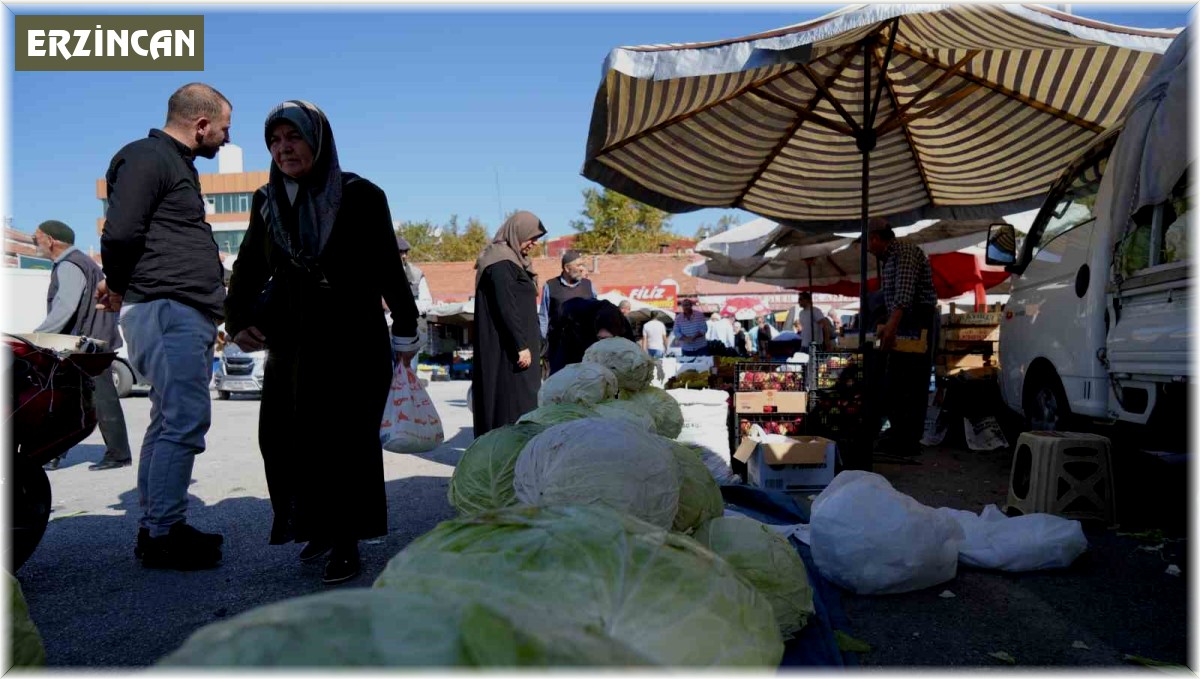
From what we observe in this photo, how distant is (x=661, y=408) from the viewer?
211 inches

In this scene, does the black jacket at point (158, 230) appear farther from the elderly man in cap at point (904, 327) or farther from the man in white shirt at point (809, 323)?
the man in white shirt at point (809, 323)

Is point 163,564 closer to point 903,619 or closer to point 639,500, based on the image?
point 639,500

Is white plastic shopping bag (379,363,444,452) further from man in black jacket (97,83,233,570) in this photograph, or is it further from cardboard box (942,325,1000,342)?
cardboard box (942,325,1000,342)

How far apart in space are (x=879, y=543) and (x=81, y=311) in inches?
241

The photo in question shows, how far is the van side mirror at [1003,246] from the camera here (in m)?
6.27

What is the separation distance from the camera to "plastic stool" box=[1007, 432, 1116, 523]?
4.45m

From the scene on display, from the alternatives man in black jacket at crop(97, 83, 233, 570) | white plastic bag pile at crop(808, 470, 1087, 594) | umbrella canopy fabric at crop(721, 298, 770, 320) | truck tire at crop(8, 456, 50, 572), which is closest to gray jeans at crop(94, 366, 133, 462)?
truck tire at crop(8, 456, 50, 572)

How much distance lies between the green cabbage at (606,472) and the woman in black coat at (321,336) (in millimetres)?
1457

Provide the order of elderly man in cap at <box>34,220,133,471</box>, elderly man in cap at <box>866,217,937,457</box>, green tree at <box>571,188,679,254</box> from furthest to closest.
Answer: green tree at <box>571,188,679,254</box>
elderly man in cap at <box>866,217,937,457</box>
elderly man in cap at <box>34,220,133,471</box>

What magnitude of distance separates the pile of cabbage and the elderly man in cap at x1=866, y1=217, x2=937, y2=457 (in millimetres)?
4813

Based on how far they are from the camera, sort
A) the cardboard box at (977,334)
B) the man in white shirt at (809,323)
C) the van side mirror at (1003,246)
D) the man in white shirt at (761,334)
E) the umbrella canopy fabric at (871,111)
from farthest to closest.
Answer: the man in white shirt at (761,334) < the man in white shirt at (809,323) < the cardboard box at (977,334) < the van side mirror at (1003,246) < the umbrella canopy fabric at (871,111)

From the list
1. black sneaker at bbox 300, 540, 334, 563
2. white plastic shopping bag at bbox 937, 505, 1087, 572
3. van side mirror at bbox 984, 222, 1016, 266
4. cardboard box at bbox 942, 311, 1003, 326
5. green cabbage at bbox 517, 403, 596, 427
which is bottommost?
black sneaker at bbox 300, 540, 334, 563

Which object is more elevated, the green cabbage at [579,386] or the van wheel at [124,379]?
the green cabbage at [579,386]

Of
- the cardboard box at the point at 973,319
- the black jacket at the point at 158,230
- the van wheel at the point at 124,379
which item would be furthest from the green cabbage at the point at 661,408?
the van wheel at the point at 124,379
